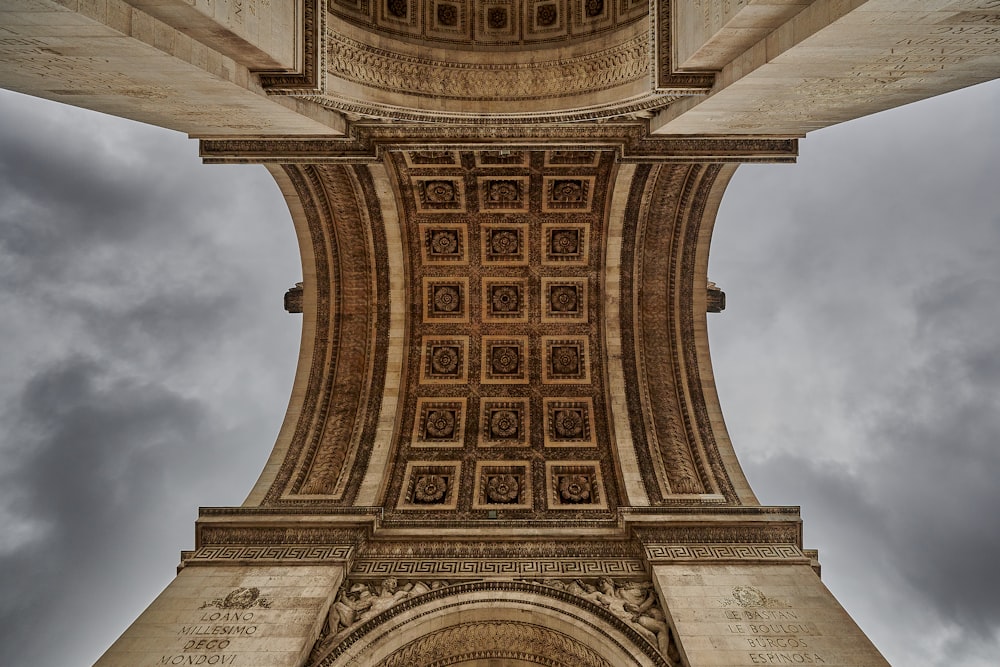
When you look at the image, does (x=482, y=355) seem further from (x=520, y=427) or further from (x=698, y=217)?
(x=698, y=217)

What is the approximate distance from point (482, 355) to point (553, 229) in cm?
323

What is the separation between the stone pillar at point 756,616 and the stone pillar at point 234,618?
4.73 m

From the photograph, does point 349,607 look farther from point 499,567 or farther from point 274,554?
point 499,567

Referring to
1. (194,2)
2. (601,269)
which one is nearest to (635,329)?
(601,269)

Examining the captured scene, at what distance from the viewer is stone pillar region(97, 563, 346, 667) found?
703 cm

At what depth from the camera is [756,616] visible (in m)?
7.57

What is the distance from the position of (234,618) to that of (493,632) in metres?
3.53

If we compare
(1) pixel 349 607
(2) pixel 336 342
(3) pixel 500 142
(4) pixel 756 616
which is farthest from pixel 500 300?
(4) pixel 756 616

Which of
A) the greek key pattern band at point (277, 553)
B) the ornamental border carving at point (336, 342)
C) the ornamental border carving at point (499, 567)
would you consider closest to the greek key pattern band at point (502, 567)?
the ornamental border carving at point (499, 567)

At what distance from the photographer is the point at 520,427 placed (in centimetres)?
1267

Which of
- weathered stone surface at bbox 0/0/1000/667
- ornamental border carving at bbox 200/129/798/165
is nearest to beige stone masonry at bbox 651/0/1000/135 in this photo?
weathered stone surface at bbox 0/0/1000/667

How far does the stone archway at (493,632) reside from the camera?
7.76 meters

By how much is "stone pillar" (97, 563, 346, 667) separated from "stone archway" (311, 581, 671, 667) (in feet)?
1.93

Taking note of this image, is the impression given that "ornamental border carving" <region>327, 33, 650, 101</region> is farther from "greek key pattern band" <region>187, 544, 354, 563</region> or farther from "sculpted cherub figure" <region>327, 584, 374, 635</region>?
"sculpted cherub figure" <region>327, 584, 374, 635</region>
